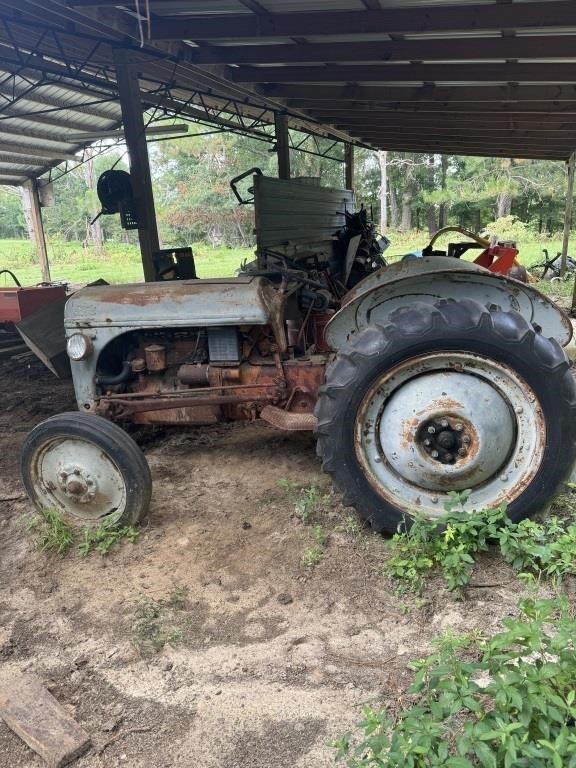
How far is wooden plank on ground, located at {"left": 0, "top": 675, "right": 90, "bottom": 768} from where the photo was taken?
1.79 metres

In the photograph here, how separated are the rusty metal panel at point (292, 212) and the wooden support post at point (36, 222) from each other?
11.4 m

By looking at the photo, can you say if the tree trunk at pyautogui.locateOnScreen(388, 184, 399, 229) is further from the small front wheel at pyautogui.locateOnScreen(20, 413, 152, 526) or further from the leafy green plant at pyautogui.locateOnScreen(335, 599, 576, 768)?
the leafy green plant at pyautogui.locateOnScreen(335, 599, 576, 768)

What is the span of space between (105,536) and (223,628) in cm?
98

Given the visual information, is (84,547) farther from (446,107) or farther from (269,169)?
(269,169)

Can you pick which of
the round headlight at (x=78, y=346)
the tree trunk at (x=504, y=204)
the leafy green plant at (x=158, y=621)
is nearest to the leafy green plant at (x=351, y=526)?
the leafy green plant at (x=158, y=621)

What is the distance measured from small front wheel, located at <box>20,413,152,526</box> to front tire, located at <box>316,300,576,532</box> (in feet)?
3.45

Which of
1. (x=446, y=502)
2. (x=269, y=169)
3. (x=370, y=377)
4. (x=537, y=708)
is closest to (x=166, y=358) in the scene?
(x=370, y=377)

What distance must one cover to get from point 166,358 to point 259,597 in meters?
1.75

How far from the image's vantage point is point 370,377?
8.55 feet

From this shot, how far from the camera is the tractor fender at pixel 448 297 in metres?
2.82

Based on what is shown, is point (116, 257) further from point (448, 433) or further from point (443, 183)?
point (448, 433)

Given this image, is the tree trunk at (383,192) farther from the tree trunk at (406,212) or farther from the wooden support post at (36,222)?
the wooden support post at (36,222)

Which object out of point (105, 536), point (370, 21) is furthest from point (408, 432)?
point (370, 21)

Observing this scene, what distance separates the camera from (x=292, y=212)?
587 centimetres
